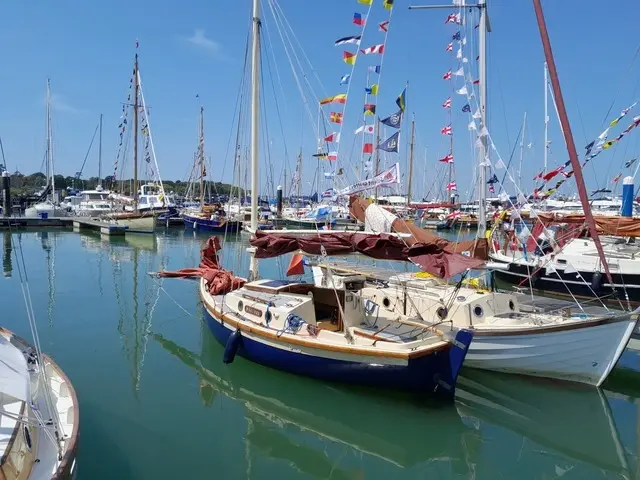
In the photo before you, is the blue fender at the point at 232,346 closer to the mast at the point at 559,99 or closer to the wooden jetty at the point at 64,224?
the mast at the point at 559,99

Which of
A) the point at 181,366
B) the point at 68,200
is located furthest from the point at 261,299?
the point at 68,200

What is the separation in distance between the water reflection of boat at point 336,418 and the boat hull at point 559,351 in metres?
2.04

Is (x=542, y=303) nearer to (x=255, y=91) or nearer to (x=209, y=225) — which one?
(x=255, y=91)

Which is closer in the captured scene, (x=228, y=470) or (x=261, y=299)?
(x=228, y=470)

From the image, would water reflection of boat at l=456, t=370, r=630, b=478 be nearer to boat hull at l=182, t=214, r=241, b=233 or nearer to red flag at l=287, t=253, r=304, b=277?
red flag at l=287, t=253, r=304, b=277

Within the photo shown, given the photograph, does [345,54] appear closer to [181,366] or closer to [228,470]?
[181,366]

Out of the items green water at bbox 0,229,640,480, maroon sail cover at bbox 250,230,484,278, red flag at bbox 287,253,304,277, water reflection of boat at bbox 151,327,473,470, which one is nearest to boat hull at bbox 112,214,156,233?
green water at bbox 0,229,640,480

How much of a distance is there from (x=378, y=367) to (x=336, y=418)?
3.98 feet

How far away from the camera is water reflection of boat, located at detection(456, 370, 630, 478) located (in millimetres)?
8539

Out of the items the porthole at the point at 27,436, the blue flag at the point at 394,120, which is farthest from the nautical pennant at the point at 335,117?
the porthole at the point at 27,436

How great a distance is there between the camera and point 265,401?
1004cm

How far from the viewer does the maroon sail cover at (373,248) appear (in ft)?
36.2

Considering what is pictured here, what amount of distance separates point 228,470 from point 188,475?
58cm

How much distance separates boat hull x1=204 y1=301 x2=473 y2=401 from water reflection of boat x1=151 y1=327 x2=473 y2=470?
309 millimetres
